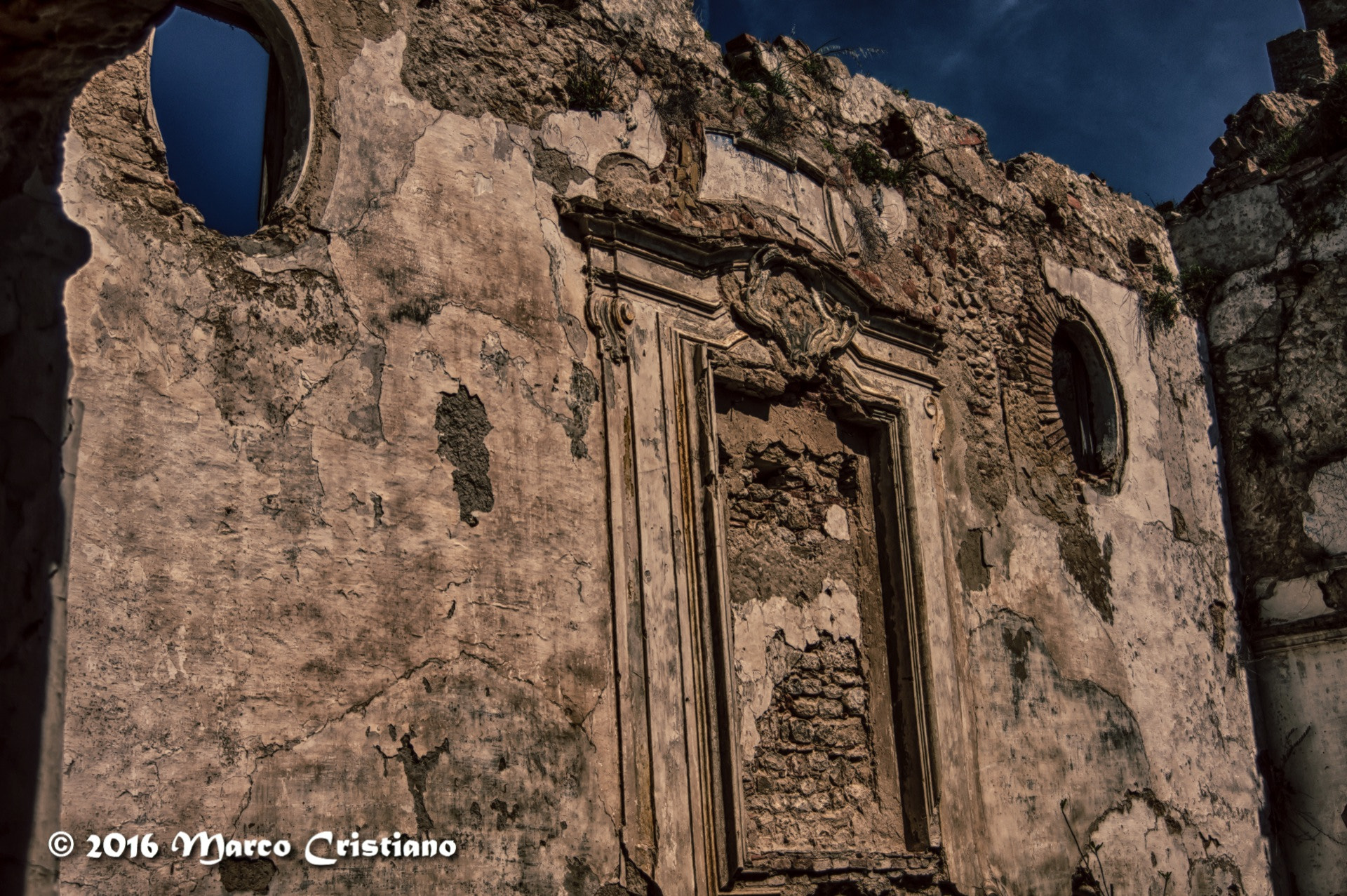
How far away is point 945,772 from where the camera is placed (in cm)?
533

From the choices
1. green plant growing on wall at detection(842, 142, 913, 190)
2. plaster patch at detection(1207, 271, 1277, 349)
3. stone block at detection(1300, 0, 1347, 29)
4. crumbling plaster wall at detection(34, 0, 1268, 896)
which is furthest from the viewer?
stone block at detection(1300, 0, 1347, 29)

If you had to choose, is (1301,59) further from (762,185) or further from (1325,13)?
(762,185)

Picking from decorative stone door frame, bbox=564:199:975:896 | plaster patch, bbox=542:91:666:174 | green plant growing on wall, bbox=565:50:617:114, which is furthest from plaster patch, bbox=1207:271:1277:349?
green plant growing on wall, bbox=565:50:617:114

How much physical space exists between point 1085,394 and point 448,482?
4.29 m

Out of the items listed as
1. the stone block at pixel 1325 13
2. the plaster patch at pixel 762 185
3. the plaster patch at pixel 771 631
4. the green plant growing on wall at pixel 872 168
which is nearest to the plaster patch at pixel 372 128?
the plaster patch at pixel 762 185

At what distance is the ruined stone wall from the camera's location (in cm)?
698

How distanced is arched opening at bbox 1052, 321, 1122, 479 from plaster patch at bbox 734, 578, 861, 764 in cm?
223

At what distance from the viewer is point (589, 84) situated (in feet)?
16.4

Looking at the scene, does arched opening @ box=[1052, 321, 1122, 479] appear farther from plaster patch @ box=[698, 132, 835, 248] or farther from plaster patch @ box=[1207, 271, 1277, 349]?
plaster patch @ box=[698, 132, 835, 248]

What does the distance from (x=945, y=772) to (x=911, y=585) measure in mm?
776

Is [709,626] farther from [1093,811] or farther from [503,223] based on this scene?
[1093,811]

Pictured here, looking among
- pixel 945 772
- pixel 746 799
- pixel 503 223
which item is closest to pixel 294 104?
pixel 503 223

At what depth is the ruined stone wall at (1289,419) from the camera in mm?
6980

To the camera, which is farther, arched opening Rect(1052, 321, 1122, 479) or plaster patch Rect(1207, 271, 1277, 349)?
plaster patch Rect(1207, 271, 1277, 349)
